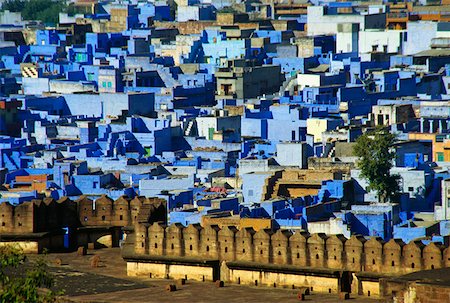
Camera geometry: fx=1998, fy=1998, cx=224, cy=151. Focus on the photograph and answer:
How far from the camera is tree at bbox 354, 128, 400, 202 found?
45.4 m

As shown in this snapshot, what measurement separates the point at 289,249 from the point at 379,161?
22.1 metres

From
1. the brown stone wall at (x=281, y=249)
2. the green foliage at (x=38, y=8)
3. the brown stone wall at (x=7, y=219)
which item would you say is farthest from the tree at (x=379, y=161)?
the green foliage at (x=38, y=8)

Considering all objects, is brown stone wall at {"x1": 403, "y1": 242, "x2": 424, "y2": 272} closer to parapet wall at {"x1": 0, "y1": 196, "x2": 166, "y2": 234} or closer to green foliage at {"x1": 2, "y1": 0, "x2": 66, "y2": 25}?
parapet wall at {"x1": 0, "y1": 196, "x2": 166, "y2": 234}

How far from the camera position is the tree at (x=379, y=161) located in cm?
4538

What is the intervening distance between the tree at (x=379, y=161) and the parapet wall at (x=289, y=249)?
19.6 m

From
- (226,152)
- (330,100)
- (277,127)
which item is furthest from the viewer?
(330,100)

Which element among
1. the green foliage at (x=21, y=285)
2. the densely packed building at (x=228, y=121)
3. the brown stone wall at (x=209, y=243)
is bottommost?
the densely packed building at (x=228, y=121)

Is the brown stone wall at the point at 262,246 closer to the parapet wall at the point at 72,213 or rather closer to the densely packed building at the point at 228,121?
the densely packed building at the point at 228,121

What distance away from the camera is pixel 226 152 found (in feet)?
174

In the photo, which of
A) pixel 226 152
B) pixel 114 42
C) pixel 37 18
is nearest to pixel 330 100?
pixel 226 152

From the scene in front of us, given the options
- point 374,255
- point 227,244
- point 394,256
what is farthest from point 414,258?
point 227,244

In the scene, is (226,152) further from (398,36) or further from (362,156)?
(398,36)

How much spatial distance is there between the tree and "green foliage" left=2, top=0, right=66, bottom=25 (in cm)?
5613

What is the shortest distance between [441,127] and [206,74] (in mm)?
17162
